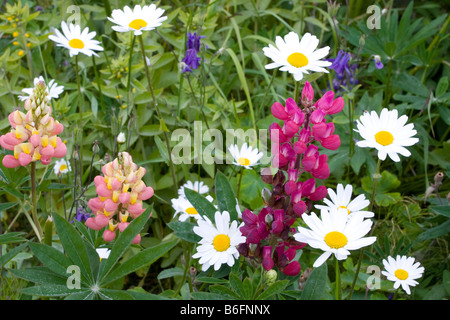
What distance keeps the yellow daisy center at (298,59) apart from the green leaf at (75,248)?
720mm

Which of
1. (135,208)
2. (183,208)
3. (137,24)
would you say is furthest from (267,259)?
(137,24)

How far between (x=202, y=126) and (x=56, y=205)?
689mm

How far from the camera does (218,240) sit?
1158 millimetres

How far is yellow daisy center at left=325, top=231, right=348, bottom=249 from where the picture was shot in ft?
3.34

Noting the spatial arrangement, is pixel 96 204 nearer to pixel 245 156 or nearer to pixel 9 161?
pixel 9 161

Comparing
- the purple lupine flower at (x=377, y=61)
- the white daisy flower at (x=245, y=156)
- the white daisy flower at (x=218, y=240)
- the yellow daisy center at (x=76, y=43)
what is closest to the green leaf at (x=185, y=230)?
the white daisy flower at (x=218, y=240)

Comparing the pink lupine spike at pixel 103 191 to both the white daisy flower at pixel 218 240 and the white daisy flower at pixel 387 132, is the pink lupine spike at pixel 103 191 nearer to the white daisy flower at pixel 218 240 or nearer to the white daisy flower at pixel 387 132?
the white daisy flower at pixel 218 240

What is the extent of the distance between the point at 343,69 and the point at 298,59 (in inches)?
27.8

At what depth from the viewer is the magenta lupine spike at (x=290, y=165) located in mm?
1091

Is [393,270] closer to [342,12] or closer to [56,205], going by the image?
[56,205]

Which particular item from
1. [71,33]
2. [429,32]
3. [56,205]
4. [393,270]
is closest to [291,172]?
[393,270]

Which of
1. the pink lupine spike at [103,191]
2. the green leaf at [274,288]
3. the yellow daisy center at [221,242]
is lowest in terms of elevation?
the green leaf at [274,288]

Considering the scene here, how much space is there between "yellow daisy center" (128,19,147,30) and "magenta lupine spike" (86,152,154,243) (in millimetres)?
591

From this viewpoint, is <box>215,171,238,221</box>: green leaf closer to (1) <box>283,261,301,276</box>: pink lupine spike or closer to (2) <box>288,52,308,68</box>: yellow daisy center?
(1) <box>283,261,301,276</box>: pink lupine spike
